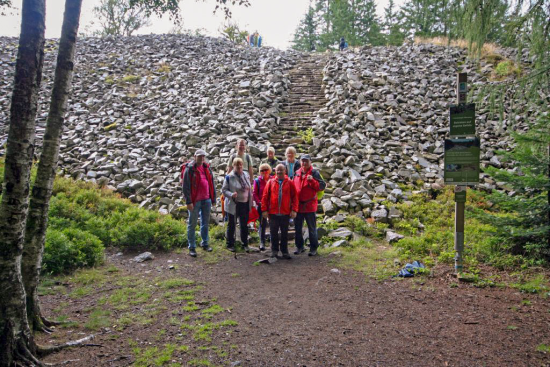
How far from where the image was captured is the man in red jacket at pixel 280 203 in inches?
287

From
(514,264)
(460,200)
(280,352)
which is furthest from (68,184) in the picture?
(514,264)

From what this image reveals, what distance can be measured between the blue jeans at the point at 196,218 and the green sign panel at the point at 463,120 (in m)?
5.19

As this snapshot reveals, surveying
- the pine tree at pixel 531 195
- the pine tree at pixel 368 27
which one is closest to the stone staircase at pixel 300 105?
the pine tree at pixel 531 195

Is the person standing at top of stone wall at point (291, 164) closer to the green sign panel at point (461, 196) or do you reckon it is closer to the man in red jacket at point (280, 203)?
the man in red jacket at point (280, 203)

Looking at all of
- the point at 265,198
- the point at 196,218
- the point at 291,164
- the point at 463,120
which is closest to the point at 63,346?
the point at 196,218

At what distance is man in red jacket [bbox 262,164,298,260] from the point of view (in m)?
7.28

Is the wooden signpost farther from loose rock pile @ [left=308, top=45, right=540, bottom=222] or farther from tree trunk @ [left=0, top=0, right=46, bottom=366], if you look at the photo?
tree trunk @ [left=0, top=0, right=46, bottom=366]

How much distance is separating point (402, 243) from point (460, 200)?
1896 mm

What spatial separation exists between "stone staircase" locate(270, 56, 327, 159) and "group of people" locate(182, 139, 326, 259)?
4.35 metres

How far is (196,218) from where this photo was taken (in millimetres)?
7719

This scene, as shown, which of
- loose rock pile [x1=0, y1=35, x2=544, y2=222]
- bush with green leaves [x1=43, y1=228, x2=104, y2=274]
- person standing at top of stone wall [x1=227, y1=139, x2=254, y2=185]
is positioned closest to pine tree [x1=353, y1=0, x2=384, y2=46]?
loose rock pile [x1=0, y1=35, x2=544, y2=222]

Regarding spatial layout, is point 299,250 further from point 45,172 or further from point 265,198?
point 45,172

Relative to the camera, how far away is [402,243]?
728 centimetres

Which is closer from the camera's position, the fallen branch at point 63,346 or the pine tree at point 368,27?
the fallen branch at point 63,346
